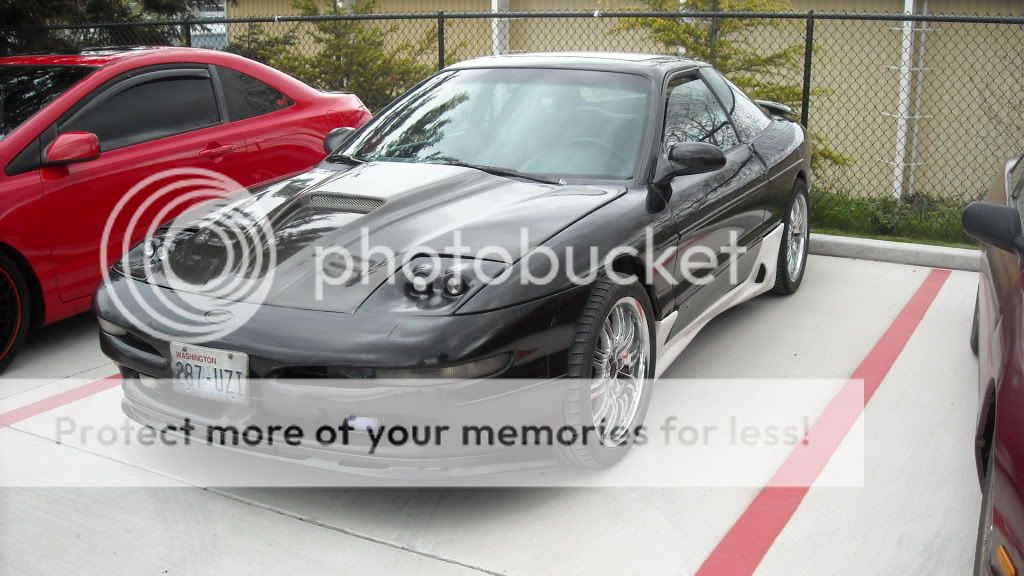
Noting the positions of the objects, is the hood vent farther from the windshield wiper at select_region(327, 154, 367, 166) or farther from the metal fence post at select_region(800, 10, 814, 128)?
the metal fence post at select_region(800, 10, 814, 128)

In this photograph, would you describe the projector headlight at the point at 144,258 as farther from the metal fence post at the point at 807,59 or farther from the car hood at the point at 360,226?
the metal fence post at the point at 807,59

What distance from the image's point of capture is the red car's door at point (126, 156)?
5395mm

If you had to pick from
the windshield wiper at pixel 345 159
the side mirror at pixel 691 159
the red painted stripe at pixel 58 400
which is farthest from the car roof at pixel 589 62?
the red painted stripe at pixel 58 400

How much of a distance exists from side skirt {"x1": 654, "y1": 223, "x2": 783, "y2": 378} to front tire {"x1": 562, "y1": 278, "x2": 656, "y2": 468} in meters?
0.14

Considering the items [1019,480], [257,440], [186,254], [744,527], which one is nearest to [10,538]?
[257,440]

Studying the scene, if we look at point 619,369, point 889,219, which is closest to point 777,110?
point 889,219

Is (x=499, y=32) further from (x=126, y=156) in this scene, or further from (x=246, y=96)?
(x=126, y=156)

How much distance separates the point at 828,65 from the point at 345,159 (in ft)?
35.4

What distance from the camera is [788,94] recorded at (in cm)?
946

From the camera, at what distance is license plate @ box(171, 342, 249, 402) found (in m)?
3.50

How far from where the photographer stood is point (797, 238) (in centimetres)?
654

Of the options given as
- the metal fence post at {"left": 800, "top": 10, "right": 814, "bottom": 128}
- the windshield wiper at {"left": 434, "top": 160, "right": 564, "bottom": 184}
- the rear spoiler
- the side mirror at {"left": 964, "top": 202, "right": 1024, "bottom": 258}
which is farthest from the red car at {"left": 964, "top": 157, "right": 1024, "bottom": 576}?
the metal fence post at {"left": 800, "top": 10, "right": 814, "bottom": 128}

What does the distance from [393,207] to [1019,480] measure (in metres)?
2.54

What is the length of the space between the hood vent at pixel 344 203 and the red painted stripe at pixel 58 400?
1604mm
